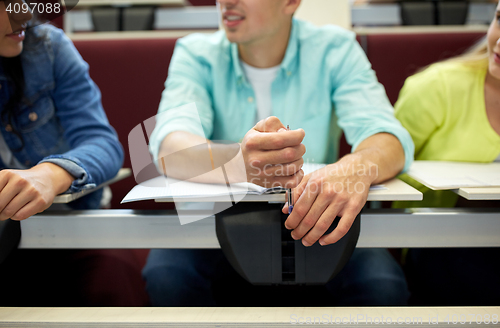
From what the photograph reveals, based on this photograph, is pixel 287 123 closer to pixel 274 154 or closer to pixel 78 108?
pixel 274 154

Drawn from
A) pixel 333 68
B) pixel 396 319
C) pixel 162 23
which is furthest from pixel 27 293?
pixel 162 23

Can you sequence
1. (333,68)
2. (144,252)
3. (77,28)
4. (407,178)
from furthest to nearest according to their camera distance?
(77,28) < (144,252) < (333,68) < (407,178)

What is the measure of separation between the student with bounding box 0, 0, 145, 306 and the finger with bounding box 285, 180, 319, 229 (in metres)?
0.37

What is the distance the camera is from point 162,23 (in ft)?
6.26

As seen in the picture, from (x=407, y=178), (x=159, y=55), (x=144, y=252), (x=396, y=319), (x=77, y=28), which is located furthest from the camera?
(x=77, y=28)

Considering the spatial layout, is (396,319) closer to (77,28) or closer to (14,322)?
(14,322)

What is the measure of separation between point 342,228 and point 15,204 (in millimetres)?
437

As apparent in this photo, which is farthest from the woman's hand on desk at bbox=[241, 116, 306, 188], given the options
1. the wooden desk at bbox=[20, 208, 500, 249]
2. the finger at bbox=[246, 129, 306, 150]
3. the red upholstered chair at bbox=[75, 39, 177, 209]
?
the red upholstered chair at bbox=[75, 39, 177, 209]

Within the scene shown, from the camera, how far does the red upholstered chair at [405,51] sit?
126 cm

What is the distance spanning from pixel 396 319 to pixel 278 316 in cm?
15

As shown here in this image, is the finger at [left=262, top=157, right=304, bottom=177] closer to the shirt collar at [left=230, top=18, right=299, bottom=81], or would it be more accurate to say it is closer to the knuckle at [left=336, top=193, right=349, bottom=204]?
the knuckle at [left=336, top=193, right=349, bottom=204]

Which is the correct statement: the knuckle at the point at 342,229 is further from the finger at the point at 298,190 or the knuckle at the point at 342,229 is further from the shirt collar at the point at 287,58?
the shirt collar at the point at 287,58

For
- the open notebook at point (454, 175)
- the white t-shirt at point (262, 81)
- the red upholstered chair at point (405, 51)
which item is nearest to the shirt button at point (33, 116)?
the white t-shirt at point (262, 81)

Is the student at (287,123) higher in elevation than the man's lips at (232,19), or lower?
lower
